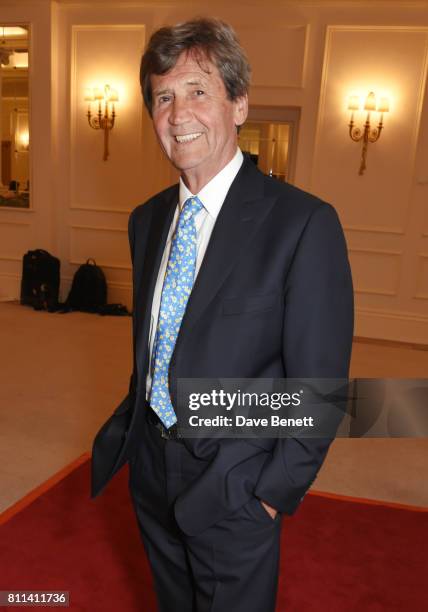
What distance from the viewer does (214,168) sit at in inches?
54.4

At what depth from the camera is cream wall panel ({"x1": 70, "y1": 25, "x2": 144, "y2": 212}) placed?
6.85 m

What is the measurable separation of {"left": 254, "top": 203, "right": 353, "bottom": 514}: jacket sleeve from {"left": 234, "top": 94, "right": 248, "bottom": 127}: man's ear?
335mm

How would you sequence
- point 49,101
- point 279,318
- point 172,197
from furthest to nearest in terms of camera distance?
point 49,101 < point 172,197 < point 279,318

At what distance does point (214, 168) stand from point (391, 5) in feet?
18.9

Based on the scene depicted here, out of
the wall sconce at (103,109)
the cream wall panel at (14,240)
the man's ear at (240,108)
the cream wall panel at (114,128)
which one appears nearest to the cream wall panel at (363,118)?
the cream wall panel at (114,128)

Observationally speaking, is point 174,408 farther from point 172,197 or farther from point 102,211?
point 102,211

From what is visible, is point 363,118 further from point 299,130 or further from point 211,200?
point 211,200

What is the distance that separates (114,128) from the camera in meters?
7.09

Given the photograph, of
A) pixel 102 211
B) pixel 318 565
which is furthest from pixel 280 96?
pixel 318 565

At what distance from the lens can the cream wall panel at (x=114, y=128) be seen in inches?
270

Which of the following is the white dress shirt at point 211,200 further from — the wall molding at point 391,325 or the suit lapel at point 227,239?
the wall molding at point 391,325

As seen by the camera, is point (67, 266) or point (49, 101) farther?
point (67, 266)

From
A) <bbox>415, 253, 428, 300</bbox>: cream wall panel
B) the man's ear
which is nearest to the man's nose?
the man's ear

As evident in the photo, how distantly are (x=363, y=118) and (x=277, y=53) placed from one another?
1.23 meters
